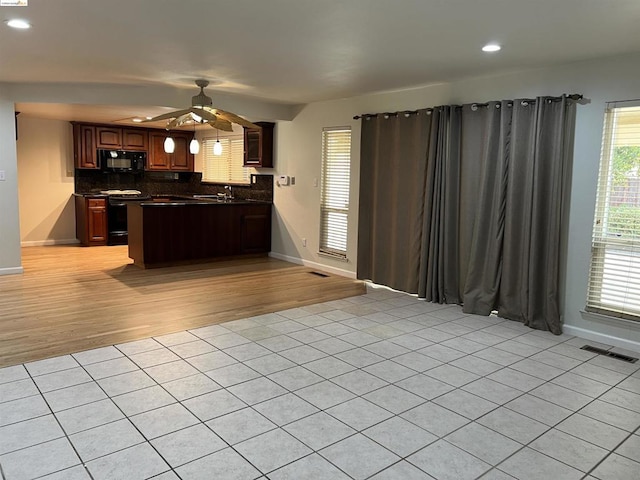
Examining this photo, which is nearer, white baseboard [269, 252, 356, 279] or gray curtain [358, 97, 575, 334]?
gray curtain [358, 97, 575, 334]

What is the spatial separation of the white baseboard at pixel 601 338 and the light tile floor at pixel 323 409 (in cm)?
10

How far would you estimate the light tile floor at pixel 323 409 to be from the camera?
230 cm

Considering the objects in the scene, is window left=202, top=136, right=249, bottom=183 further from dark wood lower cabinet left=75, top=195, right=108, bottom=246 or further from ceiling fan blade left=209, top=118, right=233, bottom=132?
ceiling fan blade left=209, top=118, right=233, bottom=132

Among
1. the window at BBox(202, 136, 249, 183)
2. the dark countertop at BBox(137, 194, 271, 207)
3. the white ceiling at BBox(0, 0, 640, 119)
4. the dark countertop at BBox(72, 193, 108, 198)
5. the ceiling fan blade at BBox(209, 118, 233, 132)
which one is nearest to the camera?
the white ceiling at BBox(0, 0, 640, 119)

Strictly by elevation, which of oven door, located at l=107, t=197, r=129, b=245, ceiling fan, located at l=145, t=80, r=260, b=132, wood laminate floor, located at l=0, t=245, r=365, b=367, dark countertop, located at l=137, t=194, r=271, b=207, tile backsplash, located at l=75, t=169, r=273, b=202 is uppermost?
ceiling fan, located at l=145, t=80, r=260, b=132

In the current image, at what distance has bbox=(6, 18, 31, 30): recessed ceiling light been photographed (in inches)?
126

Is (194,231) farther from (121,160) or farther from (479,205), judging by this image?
(479,205)

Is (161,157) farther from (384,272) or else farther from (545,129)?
(545,129)

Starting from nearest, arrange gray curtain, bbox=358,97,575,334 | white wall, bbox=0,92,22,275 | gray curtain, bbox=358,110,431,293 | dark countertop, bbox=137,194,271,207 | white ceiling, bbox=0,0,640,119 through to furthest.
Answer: white ceiling, bbox=0,0,640,119, gray curtain, bbox=358,97,575,334, gray curtain, bbox=358,110,431,293, white wall, bbox=0,92,22,275, dark countertop, bbox=137,194,271,207

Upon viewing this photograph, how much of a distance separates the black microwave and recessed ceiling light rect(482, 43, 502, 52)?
23.0 feet

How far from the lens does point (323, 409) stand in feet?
9.32

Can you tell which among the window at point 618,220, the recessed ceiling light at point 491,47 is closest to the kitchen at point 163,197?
the recessed ceiling light at point 491,47

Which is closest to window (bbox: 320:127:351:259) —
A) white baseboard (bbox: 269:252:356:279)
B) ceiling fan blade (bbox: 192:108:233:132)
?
white baseboard (bbox: 269:252:356:279)

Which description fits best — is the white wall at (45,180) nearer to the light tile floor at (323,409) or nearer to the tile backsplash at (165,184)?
the tile backsplash at (165,184)
